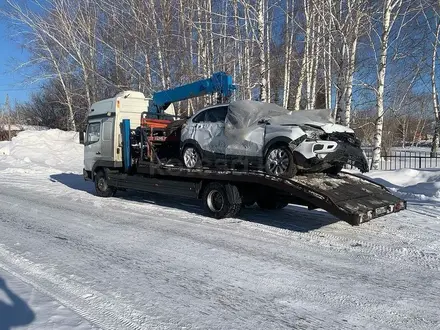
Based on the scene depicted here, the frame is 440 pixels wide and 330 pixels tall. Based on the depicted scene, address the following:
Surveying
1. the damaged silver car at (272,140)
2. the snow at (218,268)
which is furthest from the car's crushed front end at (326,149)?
the snow at (218,268)

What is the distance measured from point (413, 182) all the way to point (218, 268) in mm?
9170

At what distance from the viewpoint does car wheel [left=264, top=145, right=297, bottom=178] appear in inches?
299

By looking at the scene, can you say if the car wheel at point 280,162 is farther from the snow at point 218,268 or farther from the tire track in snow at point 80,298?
the tire track in snow at point 80,298

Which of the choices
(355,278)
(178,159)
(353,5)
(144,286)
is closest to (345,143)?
(355,278)

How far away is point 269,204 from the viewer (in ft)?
30.4

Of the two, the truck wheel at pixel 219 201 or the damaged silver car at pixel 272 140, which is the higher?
the damaged silver car at pixel 272 140

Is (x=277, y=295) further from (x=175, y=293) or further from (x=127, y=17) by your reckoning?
(x=127, y=17)

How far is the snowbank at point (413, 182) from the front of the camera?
1042 centimetres

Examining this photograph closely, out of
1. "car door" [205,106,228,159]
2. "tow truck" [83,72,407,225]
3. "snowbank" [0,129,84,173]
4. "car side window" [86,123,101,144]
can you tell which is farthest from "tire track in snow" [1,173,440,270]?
"snowbank" [0,129,84,173]

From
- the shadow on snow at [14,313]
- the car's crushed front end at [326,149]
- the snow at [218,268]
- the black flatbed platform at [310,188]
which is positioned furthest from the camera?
the car's crushed front end at [326,149]

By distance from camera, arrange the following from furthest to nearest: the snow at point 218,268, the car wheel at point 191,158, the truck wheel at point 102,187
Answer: the truck wheel at point 102,187 < the car wheel at point 191,158 < the snow at point 218,268

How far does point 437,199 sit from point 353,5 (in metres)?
7.56

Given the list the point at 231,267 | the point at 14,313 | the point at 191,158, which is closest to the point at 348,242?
the point at 231,267

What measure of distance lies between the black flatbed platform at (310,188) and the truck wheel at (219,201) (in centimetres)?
18
